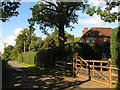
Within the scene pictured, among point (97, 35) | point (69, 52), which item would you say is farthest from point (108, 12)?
point (97, 35)

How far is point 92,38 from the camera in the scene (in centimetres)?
7450

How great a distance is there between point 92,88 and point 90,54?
1496 centimetres

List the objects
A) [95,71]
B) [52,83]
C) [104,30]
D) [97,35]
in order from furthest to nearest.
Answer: [104,30], [97,35], [95,71], [52,83]

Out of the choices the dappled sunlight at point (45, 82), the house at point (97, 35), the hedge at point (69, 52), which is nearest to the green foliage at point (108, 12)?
the hedge at point (69, 52)

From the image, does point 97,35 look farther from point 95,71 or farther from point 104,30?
point 95,71

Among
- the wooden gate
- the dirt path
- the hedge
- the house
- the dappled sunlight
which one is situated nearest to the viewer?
the dirt path

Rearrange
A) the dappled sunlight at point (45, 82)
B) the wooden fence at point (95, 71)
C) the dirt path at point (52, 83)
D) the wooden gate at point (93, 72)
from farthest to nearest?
the wooden gate at point (93, 72) < the dappled sunlight at point (45, 82) < the dirt path at point (52, 83) < the wooden fence at point (95, 71)

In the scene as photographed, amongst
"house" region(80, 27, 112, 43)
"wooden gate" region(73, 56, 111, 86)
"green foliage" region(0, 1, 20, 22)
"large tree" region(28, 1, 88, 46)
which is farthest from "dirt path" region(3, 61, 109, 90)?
"house" region(80, 27, 112, 43)

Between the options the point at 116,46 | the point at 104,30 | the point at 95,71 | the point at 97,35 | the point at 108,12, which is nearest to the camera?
the point at 116,46

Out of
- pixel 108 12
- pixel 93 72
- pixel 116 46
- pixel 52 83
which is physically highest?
pixel 108 12

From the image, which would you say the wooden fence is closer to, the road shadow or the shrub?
the shrub

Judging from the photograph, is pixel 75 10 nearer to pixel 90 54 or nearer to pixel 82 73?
pixel 90 54

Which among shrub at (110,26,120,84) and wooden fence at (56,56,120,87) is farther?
shrub at (110,26,120,84)

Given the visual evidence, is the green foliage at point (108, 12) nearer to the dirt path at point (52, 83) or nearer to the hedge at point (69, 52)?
the hedge at point (69, 52)
